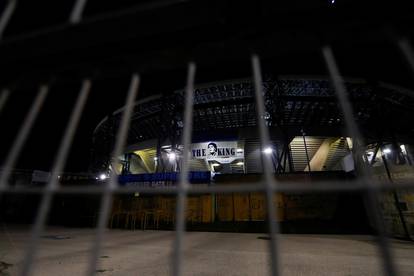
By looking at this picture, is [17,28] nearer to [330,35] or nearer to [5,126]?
[5,126]

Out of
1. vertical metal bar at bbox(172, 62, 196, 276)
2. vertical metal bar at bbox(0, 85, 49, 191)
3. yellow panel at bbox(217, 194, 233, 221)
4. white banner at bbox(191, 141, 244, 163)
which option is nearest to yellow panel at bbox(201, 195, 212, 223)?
yellow panel at bbox(217, 194, 233, 221)

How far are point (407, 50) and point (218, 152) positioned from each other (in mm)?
20772

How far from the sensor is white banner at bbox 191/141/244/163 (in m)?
21.2

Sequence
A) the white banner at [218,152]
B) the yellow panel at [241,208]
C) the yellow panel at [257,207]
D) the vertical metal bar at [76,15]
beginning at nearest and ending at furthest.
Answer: the vertical metal bar at [76,15]
the yellow panel at [257,207]
the yellow panel at [241,208]
the white banner at [218,152]

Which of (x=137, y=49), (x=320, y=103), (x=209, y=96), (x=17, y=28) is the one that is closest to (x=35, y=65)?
(x=137, y=49)

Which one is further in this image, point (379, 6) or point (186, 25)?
point (186, 25)

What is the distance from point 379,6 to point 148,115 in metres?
22.0

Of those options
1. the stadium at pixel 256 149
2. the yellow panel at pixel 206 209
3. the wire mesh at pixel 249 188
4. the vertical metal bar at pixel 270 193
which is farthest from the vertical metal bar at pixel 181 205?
the yellow panel at pixel 206 209

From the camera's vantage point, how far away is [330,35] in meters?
0.66

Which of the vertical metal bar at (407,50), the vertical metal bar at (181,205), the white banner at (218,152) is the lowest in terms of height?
the vertical metal bar at (181,205)

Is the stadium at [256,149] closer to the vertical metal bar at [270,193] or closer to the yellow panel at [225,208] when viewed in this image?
the yellow panel at [225,208]

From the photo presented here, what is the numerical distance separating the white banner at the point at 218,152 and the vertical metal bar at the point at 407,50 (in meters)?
20.7

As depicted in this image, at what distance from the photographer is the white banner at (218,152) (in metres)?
21.2

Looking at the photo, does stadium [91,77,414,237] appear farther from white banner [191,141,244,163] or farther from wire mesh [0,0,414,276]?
wire mesh [0,0,414,276]
